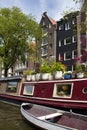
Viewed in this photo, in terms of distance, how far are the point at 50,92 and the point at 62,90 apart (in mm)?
990

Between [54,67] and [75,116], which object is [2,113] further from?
[75,116]

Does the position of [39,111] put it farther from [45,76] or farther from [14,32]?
[14,32]

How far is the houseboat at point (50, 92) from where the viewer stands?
13.5 m

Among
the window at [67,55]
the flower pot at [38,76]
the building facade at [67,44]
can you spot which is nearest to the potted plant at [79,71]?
the flower pot at [38,76]

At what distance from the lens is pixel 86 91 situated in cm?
1337

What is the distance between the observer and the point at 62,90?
14922 millimetres

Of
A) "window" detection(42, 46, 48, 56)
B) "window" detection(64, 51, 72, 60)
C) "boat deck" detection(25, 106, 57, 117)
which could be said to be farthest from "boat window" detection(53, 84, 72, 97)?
"window" detection(42, 46, 48, 56)

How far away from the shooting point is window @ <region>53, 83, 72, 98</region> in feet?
47.1

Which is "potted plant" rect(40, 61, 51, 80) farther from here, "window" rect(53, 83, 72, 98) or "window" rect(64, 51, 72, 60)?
"window" rect(64, 51, 72, 60)

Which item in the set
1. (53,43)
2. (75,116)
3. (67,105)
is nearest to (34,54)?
(53,43)

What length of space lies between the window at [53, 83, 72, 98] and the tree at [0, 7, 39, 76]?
696 inches

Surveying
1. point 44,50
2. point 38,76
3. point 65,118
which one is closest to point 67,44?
point 44,50

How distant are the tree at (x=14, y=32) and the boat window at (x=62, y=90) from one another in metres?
17.7

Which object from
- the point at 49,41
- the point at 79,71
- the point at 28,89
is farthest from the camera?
the point at 49,41
